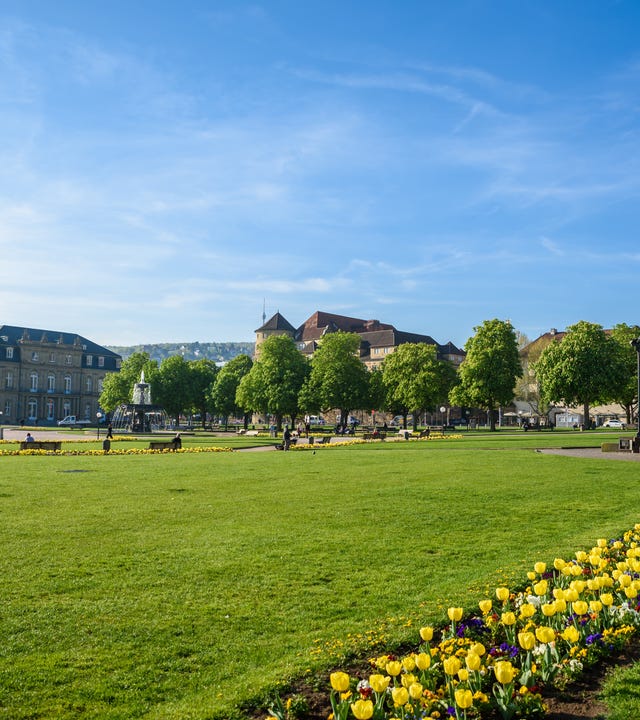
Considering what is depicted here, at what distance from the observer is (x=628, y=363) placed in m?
80.4

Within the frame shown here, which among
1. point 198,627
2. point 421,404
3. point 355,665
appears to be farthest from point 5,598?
point 421,404

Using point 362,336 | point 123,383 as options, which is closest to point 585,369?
point 123,383

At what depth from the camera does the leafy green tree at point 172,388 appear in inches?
4117

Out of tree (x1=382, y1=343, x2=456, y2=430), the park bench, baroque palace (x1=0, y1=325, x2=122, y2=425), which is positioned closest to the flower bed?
the park bench

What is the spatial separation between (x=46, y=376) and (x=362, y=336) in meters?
74.3

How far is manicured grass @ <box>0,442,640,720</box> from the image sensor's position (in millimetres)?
6242

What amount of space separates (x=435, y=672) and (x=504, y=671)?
105 cm

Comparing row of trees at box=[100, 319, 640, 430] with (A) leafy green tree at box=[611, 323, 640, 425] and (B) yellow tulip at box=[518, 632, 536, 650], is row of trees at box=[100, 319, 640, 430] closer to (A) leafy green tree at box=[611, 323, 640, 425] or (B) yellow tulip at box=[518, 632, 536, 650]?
(A) leafy green tree at box=[611, 323, 640, 425]

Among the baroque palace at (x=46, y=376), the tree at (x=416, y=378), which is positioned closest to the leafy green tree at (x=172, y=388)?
the tree at (x=416, y=378)

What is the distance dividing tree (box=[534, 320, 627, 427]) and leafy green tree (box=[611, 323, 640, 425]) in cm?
155

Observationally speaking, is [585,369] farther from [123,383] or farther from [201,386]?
[123,383]

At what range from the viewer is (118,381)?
112 m

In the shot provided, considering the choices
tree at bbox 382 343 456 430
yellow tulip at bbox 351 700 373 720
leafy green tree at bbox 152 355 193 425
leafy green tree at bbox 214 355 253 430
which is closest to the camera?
yellow tulip at bbox 351 700 373 720

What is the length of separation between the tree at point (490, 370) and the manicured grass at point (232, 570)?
5824 cm
